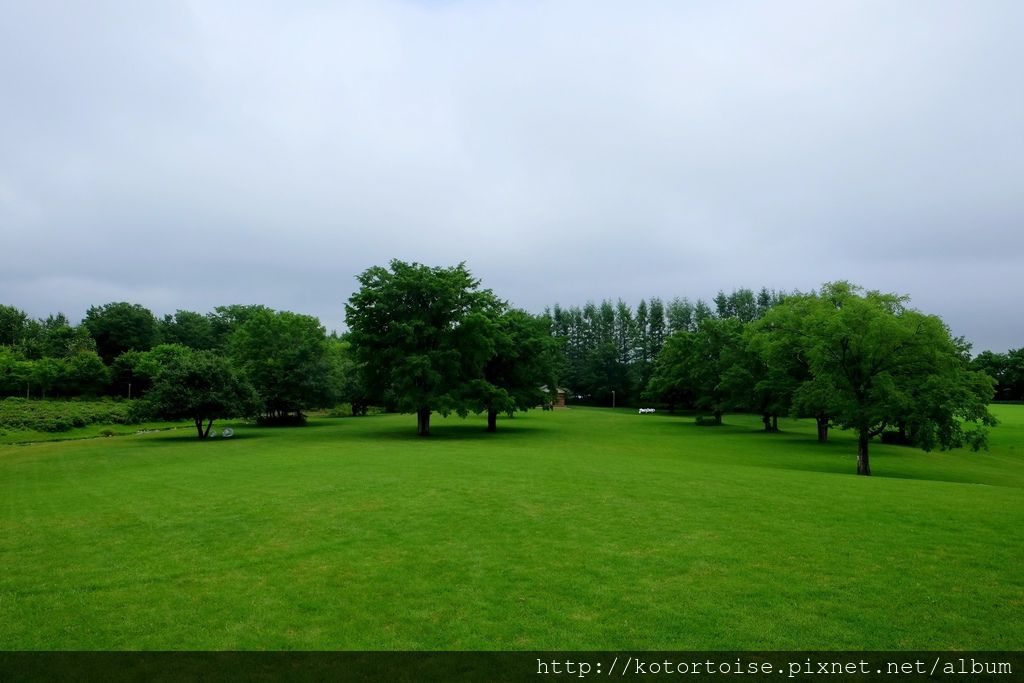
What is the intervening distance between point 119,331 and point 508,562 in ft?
391

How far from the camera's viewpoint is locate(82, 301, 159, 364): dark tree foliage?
347ft

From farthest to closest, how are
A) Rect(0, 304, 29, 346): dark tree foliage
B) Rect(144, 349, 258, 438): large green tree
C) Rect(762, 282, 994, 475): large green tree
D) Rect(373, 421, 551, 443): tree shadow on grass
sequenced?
Rect(0, 304, 29, 346): dark tree foliage → Rect(144, 349, 258, 438): large green tree → Rect(373, 421, 551, 443): tree shadow on grass → Rect(762, 282, 994, 475): large green tree

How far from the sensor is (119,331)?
106 m

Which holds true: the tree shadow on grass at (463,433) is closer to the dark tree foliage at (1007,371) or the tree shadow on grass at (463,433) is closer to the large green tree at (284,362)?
the large green tree at (284,362)

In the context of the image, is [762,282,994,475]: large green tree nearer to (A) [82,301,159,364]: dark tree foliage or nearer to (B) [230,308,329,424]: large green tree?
(B) [230,308,329,424]: large green tree

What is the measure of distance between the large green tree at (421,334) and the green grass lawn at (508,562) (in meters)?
20.9

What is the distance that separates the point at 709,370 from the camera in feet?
210

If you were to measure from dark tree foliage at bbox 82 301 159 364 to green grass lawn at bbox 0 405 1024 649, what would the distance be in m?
99.6

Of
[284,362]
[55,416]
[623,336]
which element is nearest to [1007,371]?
[623,336]

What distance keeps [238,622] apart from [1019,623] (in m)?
10.3

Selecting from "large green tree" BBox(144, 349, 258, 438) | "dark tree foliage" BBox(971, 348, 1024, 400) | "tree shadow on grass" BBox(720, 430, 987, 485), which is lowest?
"tree shadow on grass" BBox(720, 430, 987, 485)

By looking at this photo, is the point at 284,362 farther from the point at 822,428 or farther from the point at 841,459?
the point at 822,428

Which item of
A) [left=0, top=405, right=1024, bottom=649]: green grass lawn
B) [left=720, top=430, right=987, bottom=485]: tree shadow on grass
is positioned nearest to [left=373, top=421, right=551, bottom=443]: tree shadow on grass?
[left=720, top=430, right=987, bottom=485]: tree shadow on grass

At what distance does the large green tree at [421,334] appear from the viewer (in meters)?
42.2
